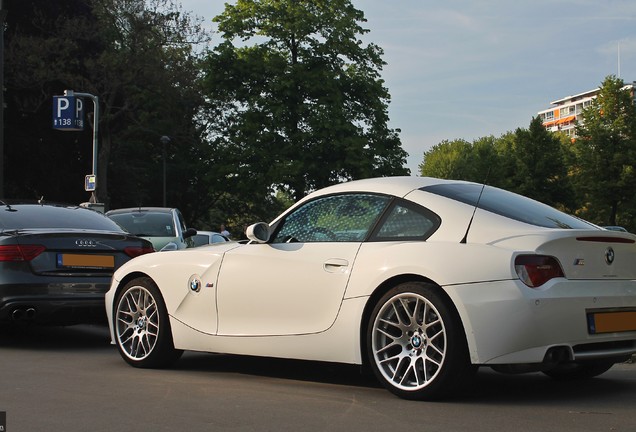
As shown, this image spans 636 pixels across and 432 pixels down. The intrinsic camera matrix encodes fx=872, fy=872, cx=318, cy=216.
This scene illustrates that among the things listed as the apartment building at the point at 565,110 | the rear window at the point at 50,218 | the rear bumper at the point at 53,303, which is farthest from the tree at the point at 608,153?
the apartment building at the point at 565,110

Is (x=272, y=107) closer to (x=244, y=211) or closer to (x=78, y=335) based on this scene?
(x=244, y=211)

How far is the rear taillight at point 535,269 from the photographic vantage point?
5191 millimetres

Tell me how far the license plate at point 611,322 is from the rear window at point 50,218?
18.2 feet

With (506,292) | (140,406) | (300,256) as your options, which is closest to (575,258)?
(506,292)

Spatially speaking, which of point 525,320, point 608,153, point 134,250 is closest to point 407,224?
point 525,320

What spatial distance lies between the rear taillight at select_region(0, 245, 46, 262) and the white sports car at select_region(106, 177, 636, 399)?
7.31 ft

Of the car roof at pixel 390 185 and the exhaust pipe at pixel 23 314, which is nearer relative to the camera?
the car roof at pixel 390 185

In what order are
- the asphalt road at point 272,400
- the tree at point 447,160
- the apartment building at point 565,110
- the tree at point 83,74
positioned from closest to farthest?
1. the asphalt road at point 272,400
2. the tree at point 83,74
3. the tree at point 447,160
4. the apartment building at point 565,110

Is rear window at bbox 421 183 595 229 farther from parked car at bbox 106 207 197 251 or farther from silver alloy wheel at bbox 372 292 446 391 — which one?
parked car at bbox 106 207 197 251

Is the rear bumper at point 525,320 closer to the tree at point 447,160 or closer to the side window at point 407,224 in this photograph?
the side window at point 407,224

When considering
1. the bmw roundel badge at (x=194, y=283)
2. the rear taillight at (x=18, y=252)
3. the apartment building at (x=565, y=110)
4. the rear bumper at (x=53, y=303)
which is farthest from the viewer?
the apartment building at (x=565, y=110)

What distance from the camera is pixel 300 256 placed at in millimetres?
6160

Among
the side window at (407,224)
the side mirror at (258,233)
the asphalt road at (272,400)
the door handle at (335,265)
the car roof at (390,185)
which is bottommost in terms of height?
the asphalt road at (272,400)

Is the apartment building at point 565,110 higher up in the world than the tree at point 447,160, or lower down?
higher up
